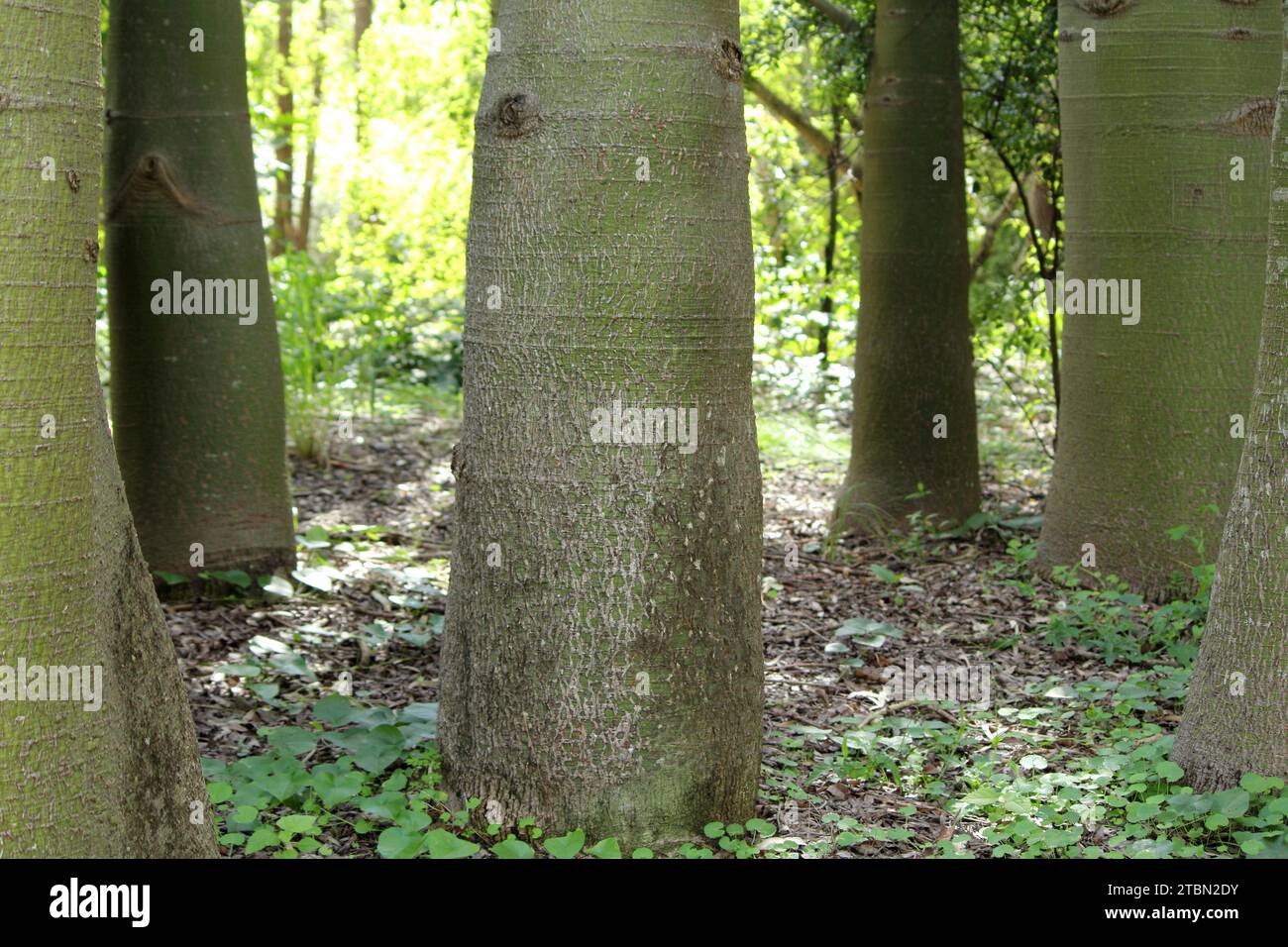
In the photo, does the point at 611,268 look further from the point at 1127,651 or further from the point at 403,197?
the point at 403,197

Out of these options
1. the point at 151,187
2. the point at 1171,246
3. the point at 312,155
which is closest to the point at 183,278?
the point at 151,187

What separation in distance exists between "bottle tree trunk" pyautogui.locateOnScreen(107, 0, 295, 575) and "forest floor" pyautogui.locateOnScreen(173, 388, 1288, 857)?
43 cm

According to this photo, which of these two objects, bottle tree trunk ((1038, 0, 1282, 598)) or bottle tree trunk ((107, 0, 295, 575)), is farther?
bottle tree trunk ((107, 0, 295, 575))

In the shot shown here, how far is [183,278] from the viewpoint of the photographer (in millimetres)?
5203

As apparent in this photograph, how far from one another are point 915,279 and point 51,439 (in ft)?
16.5

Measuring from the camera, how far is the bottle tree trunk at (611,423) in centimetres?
294

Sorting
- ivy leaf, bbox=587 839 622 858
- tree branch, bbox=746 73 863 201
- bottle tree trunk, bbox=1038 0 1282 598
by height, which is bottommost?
ivy leaf, bbox=587 839 622 858

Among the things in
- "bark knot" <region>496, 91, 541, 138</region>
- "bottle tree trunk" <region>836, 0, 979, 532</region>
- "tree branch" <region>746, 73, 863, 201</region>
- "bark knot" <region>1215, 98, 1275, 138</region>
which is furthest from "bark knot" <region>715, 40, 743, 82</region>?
"tree branch" <region>746, 73, 863, 201</region>

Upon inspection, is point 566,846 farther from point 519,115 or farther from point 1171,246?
point 1171,246

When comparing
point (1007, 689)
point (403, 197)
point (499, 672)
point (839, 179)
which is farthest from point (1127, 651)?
point (403, 197)

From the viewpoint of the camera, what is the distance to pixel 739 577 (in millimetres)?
3074

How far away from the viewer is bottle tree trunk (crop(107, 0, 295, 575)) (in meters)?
5.15

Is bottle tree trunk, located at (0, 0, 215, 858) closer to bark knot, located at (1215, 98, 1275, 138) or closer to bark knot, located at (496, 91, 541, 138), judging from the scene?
bark knot, located at (496, 91, 541, 138)

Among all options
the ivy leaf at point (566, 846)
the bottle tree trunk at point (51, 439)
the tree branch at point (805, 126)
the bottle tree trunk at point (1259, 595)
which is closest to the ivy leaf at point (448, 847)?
the ivy leaf at point (566, 846)
